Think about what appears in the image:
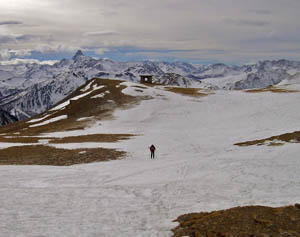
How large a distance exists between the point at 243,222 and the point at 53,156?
26137mm

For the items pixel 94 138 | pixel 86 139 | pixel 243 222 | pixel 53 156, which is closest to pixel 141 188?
pixel 243 222

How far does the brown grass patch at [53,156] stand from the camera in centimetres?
3083

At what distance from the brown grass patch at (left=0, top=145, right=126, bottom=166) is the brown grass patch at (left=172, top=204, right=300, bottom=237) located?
19.6 meters

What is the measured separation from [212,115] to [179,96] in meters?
18.1

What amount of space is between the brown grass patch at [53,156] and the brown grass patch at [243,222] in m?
19.6

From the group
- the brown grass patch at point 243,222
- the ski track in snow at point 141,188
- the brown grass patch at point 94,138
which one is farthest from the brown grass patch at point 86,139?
the brown grass patch at point 243,222

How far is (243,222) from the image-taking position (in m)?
12.1

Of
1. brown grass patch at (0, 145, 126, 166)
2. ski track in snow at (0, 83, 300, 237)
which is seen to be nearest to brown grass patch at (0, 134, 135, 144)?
ski track in snow at (0, 83, 300, 237)

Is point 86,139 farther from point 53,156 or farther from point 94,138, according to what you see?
point 53,156

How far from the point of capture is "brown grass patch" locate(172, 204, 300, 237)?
11219 mm

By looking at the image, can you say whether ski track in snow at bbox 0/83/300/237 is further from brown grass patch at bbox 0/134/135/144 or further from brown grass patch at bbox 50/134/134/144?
brown grass patch at bbox 0/134/135/144

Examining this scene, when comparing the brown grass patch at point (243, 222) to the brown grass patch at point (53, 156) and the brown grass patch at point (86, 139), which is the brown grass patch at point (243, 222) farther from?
the brown grass patch at point (86, 139)

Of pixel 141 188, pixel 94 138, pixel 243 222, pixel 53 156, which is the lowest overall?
pixel 94 138

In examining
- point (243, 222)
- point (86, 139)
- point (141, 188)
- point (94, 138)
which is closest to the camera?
point (243, 222)
